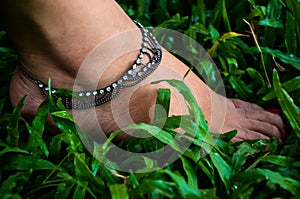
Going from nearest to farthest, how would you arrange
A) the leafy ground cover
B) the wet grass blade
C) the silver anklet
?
the leafy ground cover → the wet grass blade → the silver anklet

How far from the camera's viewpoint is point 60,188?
974mm

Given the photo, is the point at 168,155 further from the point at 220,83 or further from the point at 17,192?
the point at 220,83

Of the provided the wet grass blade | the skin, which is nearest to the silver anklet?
the skin

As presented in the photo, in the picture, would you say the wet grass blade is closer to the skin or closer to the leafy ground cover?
the leafy ground cover

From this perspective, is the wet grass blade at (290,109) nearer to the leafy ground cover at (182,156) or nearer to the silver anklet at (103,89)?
the leafy ground cover at (182,156)

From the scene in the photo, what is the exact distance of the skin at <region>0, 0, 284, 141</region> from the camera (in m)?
1.10

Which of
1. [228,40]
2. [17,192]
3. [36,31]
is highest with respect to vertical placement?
[36,31]

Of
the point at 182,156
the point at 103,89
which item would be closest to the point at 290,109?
the point at 182,156

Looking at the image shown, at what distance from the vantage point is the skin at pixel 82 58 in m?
1.10

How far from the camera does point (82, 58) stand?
1.17 m

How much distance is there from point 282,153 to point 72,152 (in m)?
0.44

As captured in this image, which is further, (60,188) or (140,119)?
(140,119)

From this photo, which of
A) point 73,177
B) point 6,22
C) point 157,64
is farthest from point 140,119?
point 6,22

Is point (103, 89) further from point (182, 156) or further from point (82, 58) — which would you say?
point (182, 156)
